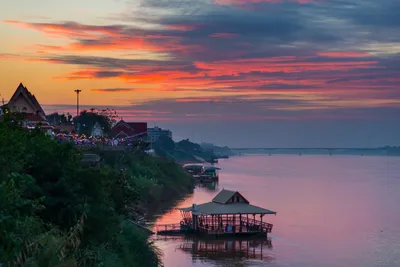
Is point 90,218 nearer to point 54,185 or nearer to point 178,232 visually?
point 54,185

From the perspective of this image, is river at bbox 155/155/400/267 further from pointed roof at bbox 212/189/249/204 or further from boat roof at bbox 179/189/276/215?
pointed roof at bbox 212/189/249/204

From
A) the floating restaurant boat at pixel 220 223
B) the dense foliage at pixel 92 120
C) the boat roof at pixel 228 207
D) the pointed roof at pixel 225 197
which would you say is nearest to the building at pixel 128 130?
the dense foliage at pixel 92 120

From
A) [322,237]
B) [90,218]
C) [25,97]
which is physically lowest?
[322,237]

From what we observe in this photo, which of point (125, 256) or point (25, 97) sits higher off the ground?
point (25, 97)

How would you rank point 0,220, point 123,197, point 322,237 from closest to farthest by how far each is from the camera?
1. point 0,220
2. point 123,197
3. point 322,237

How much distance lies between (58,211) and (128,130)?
11815 centimetres

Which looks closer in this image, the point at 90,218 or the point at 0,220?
the point at 0,220

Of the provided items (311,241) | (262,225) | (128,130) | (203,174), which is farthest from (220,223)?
(203,174)

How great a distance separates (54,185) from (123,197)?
12.2 m

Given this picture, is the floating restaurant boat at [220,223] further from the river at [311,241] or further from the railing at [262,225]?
the river at [311,241]

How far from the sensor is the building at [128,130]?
136 metres

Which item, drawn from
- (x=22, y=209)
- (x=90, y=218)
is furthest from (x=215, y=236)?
(x=22, y=209)

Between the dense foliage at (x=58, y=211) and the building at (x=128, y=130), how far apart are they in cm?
9665

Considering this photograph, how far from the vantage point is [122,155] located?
85625 millimetres
